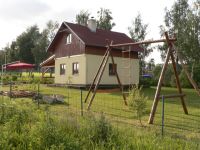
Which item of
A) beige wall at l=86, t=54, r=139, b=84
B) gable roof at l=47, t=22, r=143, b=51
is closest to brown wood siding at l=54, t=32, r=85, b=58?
gable roof at l=47, t=22, r=143, b=51

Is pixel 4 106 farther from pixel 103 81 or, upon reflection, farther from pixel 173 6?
pixel 173 6

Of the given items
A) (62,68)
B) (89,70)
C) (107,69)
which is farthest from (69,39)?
(107,69)

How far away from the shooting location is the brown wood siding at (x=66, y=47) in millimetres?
28522

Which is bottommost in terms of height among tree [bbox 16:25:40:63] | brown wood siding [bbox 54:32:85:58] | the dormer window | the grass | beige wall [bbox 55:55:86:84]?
the grass

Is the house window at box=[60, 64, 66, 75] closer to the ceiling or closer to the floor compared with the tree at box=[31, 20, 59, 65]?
closer to the floor

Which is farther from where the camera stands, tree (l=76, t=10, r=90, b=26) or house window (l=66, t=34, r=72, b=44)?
tree (l=76, t=10, r=90, b=26)

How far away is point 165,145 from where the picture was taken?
6.43 metres

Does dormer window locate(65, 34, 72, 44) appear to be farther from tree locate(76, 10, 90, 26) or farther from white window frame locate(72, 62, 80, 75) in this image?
tree locate(76, 10, 90, 26)

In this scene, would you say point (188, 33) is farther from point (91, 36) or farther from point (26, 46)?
point (26, 46)

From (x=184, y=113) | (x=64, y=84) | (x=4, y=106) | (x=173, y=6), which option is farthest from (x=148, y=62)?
(x=4, y=106)

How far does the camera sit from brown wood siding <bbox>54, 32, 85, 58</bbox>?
28.5m

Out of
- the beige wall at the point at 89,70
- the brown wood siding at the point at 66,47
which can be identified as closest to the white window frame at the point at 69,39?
the brown wood siding at the point at 66,47

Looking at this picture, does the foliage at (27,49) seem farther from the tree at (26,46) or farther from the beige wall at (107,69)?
the beige wall at (107,69)

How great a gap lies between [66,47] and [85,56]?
3.94 m
